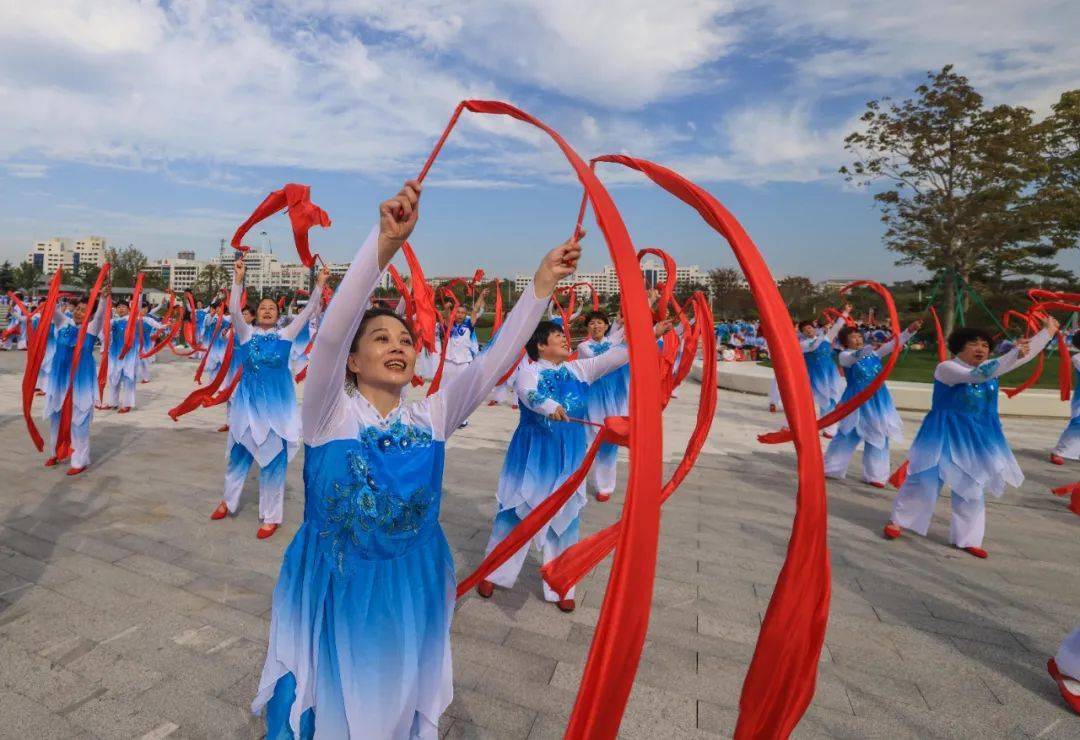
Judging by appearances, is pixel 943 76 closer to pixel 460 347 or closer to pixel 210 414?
pixel 460 347

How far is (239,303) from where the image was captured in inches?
181

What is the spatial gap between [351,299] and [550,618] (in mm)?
2535

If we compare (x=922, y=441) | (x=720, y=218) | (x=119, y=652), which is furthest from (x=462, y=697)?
(x=922, y=441)

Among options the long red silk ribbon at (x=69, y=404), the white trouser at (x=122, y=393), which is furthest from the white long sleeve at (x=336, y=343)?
the white trouser at (x=122, y=393)

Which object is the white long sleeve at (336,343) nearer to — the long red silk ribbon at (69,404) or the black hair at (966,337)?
the long red silk ribbon at (69,404)

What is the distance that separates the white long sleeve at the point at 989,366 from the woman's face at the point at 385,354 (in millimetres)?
3958

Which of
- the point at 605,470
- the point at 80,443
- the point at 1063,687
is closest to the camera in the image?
the point at 1063,687

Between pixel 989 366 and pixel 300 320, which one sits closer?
pixel 989 366

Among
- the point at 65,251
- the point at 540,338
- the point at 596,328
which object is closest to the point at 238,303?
the point at 540,338

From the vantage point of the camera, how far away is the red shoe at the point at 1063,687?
282 cm

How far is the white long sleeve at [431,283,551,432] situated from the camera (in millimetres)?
1912

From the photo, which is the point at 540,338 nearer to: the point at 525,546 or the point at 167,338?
the point at 525,546

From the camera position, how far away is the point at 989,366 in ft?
14.3

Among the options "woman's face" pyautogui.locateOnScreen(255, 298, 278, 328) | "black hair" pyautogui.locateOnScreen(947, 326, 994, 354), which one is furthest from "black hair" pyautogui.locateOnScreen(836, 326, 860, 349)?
"woman's face" pyautogui.locateOnScreen(255, 298, 278, 328)
